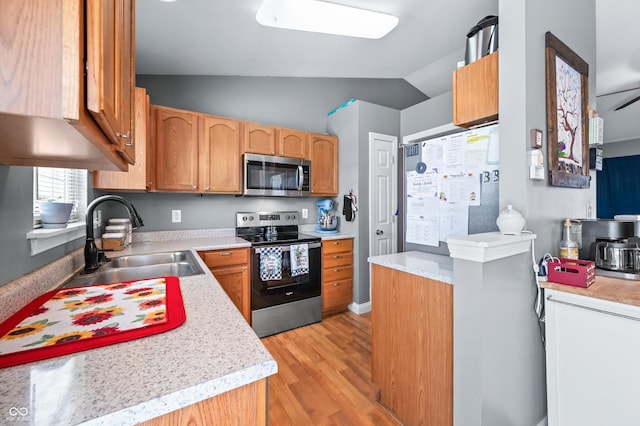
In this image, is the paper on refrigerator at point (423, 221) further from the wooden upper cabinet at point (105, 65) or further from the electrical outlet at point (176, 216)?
the electrical outlet at point (176, 216)

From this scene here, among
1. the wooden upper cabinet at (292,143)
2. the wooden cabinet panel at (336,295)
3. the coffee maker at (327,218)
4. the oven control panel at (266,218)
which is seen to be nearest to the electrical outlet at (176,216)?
the oven control panel at (266,218)

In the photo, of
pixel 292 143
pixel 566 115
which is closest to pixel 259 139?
pixel 292 143

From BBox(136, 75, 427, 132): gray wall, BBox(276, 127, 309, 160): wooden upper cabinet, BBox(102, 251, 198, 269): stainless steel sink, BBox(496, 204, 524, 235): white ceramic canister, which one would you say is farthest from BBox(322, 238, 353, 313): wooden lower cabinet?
BBox(496, 204, 524, 235): white ceramic canister

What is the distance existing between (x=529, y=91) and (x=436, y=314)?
3.92ft

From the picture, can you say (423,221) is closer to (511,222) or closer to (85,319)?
(511,222)

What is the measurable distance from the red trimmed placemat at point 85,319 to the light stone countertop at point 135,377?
43 mm

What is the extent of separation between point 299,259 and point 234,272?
0.65 meters

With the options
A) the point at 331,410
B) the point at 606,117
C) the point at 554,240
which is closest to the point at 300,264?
the point at 331,410

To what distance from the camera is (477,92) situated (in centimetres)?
151

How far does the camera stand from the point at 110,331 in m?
0.72

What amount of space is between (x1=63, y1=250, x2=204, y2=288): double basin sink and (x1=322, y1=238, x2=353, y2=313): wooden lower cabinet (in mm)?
1494

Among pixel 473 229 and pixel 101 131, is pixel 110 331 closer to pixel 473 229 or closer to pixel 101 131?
pixel 101 131

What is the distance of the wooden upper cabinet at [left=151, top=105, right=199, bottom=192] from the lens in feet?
7.89

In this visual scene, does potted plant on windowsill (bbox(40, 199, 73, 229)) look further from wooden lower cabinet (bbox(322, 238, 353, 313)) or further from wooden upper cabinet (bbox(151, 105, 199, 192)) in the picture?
wooden lower cabinet (bbox(322, 238, 353, 313))
